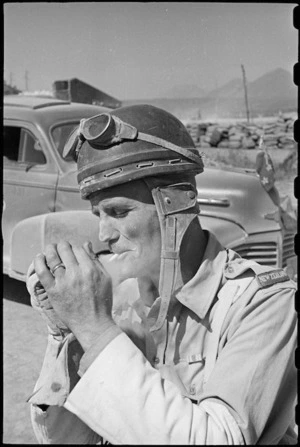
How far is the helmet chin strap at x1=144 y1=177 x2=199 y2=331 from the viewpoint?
1.56 m

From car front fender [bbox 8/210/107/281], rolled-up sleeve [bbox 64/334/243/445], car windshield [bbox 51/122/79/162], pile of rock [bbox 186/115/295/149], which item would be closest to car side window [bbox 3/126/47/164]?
car windshield [bbox 51/122/79/162]

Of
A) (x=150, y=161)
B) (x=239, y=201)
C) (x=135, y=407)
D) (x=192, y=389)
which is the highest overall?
(x=150, y=161)

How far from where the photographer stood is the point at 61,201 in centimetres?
547

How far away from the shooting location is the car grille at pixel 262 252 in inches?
193

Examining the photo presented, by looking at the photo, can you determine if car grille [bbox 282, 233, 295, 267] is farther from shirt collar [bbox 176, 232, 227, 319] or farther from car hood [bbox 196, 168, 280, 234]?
shirt collar [bbox 176, 232, 227, 319]

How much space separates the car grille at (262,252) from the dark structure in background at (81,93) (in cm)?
447

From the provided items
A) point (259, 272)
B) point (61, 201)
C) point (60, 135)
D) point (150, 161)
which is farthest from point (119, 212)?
point (60, 135)

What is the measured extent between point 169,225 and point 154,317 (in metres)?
0.29

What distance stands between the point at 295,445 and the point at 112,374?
2.13 ft

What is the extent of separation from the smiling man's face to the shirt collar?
0.34ft

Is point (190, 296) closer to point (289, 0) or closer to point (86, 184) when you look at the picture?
point (86, 184)

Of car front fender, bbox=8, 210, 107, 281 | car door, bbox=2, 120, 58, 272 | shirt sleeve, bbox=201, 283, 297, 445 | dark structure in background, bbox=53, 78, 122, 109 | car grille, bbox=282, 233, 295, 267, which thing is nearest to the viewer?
shirt sleeve, bbox=201, 283, 297, 445

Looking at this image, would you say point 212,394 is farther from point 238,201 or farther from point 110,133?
point 238,201

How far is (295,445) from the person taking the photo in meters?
1.53
